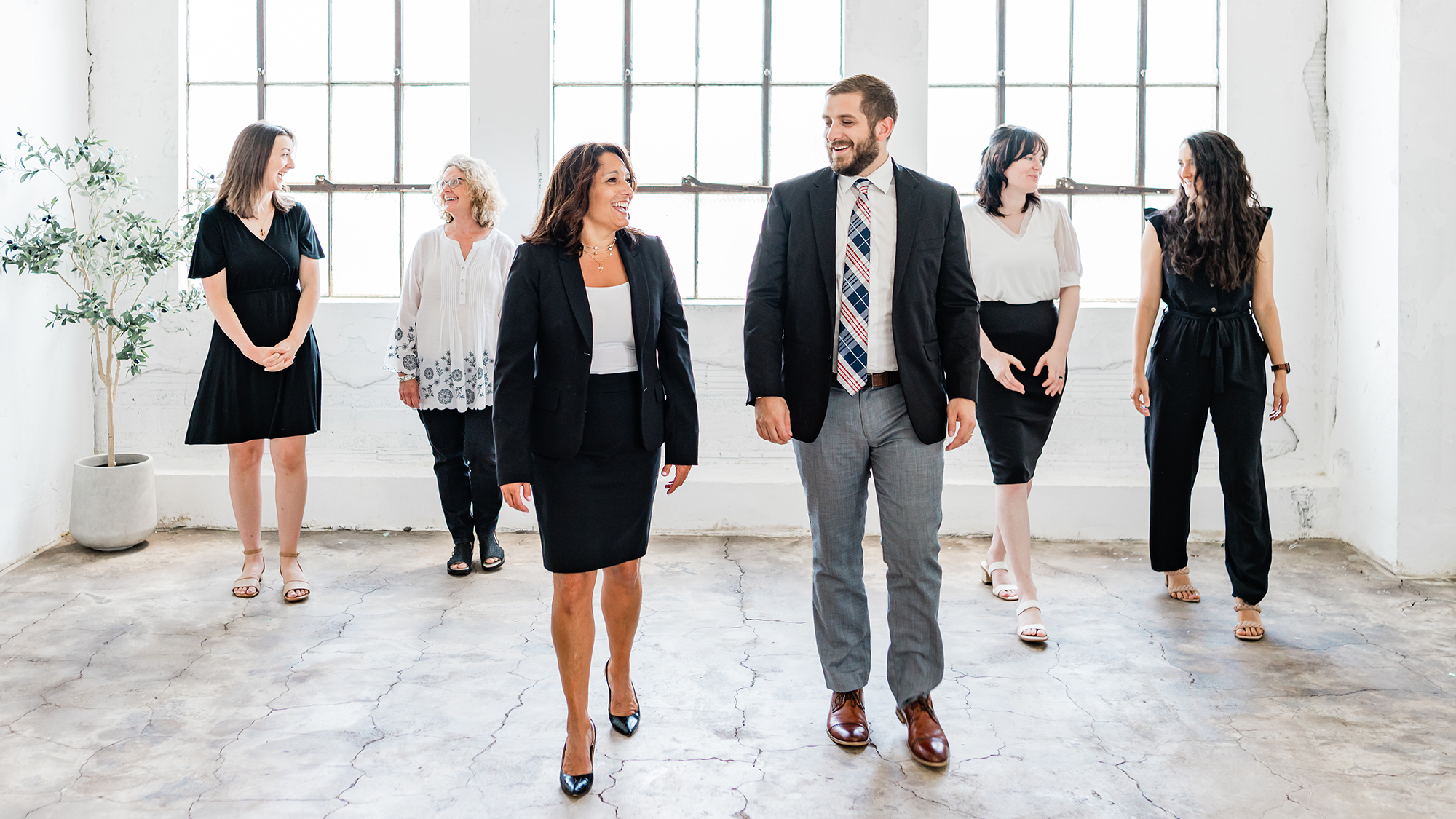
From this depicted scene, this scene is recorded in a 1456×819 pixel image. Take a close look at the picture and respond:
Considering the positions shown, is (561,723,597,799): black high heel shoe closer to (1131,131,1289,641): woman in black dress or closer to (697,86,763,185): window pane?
(1131,131,1289,641): woman in black dress

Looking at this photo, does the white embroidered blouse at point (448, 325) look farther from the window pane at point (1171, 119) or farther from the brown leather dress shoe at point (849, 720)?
the window pane at point (1171, 119)

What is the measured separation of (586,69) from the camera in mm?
5605

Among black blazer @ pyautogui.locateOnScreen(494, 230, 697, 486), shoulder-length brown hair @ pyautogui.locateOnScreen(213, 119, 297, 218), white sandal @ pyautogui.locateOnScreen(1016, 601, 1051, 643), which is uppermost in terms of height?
shoulder-length brown hair @ pyautogui.locateOnScreen(213, 119, 297, 218)

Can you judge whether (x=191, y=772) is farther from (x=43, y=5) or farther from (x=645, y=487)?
(x=43, y=5)

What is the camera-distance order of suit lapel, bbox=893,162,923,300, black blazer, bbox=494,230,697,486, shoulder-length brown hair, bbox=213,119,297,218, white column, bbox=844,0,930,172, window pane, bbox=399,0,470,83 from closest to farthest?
black blazer, bbox=494,230,697,486 → suit lapel, bbox=893,162,923,300 → shoulder-length brown hair, bbox=213,119,297,218 → white column, bbox=844,0,930,172 → window pane, bbox=399,0,470,83

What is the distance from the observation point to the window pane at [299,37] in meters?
5.69

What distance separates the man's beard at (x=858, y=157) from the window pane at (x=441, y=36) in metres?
3.41

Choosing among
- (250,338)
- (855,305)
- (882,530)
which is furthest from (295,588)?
(855,305)

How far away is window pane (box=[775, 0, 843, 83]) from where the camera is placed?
18.3 feet

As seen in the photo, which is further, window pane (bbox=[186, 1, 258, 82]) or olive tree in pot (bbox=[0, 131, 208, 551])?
window pane (bbox=[186, 1, 258, 82])

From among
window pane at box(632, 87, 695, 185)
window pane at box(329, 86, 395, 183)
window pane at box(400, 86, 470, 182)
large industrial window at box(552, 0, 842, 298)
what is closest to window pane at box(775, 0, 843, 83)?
large industrial window at box(552, 0, 842, 298)

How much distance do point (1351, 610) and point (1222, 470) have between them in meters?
0.87

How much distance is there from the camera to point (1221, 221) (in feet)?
12.3

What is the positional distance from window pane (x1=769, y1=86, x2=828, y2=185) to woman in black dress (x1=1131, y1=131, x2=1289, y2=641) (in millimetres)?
2081
